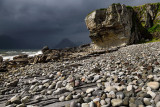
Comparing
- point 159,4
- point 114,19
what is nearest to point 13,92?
point 114,19

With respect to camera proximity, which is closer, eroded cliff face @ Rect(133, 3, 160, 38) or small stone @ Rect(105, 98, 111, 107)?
small stone @ Rect(105, 98, 111, 107)

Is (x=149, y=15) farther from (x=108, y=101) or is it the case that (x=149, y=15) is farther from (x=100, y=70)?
(x=108, y=101)

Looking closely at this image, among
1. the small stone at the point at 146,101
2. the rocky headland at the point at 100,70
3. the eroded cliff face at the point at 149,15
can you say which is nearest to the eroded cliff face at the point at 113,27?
the rocky headland at the point at 100,70

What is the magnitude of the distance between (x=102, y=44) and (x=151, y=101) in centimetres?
2768

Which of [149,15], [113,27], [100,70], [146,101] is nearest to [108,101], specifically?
[146,101]

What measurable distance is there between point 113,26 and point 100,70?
22.8 metres

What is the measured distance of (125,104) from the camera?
1807 mm

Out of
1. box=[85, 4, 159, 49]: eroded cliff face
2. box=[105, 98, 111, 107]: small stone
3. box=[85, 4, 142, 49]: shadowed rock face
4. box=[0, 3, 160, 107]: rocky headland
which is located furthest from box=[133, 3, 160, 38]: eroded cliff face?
box=[105, 98, 111, 107]: small stone

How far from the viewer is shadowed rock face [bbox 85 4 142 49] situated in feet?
79.7

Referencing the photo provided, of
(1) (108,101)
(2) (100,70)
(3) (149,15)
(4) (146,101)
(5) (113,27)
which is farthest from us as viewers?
(3) (149,15)

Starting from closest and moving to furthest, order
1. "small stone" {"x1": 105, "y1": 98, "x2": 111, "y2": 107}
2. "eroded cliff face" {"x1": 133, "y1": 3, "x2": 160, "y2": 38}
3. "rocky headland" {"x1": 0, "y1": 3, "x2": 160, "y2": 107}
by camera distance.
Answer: "small stone" {"x1": 105, "y1": 98, "x2": 111, "y2": 107} < "rocky headland" {"x1": 0, "y1": 3, "x2": 160, "y2": 107} < "eroded cliff face" {"x1": 133, "y1": 3, "x2": 160, "y2": 38}

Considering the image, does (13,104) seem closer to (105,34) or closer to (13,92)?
(13,92)

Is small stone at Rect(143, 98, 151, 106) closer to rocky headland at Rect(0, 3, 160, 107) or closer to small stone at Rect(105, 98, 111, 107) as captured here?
rocky headland at Rect(0, 3, 160, 107)

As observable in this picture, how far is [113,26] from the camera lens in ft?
81.3
